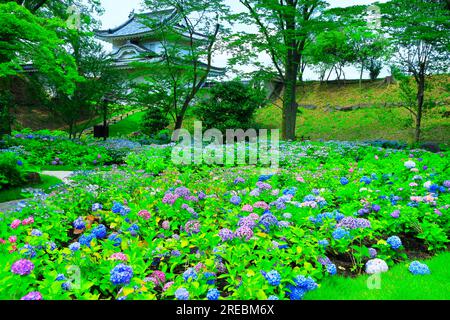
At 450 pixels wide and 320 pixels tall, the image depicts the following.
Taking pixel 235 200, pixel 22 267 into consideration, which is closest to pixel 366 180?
pixel 235 200

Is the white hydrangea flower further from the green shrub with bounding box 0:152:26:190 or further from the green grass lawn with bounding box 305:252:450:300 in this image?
the green shrub with bounding box 0:152:26:190

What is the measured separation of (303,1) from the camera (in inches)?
476

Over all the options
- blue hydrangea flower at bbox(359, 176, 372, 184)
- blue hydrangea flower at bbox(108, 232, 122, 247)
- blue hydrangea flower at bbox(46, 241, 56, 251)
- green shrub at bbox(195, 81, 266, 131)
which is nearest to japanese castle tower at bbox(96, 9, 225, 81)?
green shrub at bbox(195, 81, 266, 131)

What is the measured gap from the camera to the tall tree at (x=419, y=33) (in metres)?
9.46

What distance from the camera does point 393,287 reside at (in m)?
2.31

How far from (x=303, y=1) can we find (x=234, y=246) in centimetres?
1151

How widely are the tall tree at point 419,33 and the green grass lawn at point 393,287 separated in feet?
26.4

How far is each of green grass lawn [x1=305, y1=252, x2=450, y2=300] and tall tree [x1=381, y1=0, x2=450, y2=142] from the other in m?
8.04

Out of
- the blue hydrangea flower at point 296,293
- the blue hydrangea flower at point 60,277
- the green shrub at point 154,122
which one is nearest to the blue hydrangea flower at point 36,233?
the blue hydrangea flower at point 60,277

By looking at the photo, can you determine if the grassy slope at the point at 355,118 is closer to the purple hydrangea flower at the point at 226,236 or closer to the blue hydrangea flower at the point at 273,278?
the purple hydrangea flower at the point at 226,236

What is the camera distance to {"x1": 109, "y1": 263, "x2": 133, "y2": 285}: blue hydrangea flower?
6.54 feet
